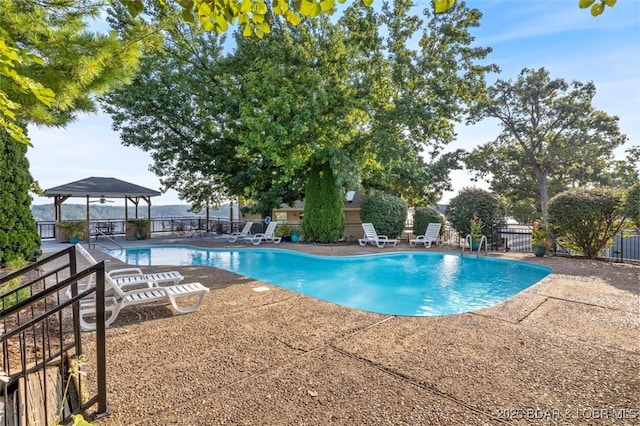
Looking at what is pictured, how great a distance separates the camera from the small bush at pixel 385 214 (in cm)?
1581

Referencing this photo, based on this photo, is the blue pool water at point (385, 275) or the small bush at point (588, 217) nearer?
the blue pool water at point (385, 275)

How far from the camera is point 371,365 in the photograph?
3.27 meters

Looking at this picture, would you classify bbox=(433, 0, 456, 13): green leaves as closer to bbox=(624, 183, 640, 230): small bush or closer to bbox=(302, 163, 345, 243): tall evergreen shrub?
bbox=(624, 183, 640, 230): small bush

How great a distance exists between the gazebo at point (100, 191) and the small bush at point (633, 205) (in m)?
19.2

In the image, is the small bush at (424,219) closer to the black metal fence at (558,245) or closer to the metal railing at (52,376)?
the black metal fence at (558,245)

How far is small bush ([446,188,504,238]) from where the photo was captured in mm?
13391

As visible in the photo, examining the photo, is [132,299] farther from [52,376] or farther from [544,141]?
[544,141]

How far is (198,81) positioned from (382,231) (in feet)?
35.8

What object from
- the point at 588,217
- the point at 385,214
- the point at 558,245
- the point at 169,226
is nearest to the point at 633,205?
the point at 588,217

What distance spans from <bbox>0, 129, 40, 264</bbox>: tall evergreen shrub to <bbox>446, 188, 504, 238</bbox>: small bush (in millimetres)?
13794

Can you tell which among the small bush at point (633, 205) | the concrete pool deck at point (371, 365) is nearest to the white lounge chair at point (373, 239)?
the small bush at point (633, 205)

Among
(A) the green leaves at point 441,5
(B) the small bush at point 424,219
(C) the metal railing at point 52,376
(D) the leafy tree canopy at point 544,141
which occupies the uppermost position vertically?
(D) the leafy tree canopy at point 544,141

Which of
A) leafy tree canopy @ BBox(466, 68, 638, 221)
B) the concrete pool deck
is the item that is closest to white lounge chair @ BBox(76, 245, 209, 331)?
the concrete pool deck

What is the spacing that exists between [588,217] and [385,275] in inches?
255
